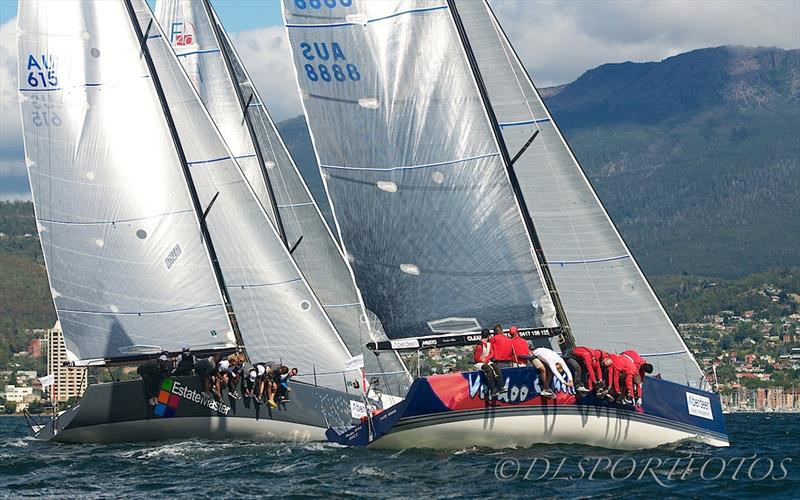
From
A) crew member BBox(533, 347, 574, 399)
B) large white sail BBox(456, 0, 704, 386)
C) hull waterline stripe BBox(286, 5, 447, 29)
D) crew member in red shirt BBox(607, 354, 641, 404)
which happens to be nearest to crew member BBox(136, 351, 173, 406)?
hull waterline stripe BBox(286, 5, 447, 29)

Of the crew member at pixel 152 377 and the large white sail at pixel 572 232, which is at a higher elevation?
the large white sail at pixel 572 232

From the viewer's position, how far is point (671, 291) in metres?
189

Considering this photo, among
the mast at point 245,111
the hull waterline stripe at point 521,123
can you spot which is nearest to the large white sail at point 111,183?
the mast at point 245,111

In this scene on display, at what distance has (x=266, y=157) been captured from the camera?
3388 centimetres

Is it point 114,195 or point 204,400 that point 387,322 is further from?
point 114,195

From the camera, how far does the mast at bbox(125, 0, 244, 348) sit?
96.2 feet

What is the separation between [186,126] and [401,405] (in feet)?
32.6

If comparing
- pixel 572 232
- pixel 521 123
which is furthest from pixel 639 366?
pixel 521 123

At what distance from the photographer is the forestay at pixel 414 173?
25.2 meters

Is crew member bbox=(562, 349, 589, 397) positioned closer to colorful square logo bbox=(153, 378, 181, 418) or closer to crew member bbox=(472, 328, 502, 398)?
crew member bbox=(472, 328, 502, 398)

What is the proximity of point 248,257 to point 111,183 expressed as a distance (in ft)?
10.3

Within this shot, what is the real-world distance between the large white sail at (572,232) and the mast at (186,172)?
7.09 m

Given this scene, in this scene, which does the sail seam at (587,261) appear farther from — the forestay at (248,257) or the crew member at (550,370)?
the forestay at (248,257)

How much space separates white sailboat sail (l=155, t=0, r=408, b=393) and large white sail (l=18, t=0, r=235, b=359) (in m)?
3.50
